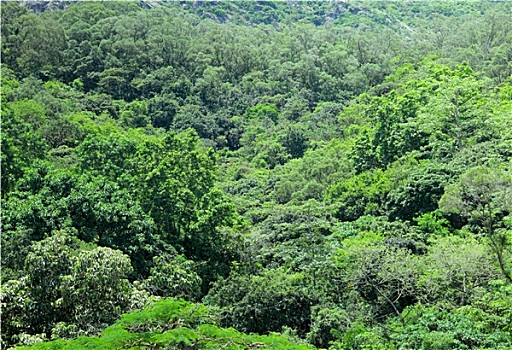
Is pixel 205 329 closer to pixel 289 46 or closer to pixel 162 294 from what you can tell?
pixel 162 294

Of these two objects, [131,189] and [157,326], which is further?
[131,189]

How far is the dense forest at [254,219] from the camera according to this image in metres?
9.95

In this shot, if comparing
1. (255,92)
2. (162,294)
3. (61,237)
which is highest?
(61,237)

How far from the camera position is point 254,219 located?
23.0 meters

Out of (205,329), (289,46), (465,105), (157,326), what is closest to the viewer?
(205,329)

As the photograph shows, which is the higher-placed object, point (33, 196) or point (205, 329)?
point (205, 329)

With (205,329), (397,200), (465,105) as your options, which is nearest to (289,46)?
(465,105)

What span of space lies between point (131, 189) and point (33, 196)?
3.89 metres

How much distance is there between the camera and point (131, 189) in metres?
17.6

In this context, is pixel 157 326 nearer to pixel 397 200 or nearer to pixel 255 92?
pixel 397 200

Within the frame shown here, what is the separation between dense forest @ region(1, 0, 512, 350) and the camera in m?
9.95

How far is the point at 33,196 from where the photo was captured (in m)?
14.1

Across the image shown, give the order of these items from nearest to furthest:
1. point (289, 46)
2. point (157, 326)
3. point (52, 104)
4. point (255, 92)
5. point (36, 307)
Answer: point (157, 326)
point (36, 307)
point (52, 104)
point (255, 92)
point (289, 46)

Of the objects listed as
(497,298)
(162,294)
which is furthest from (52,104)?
(497,298)
